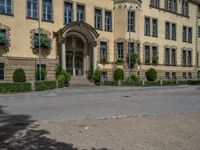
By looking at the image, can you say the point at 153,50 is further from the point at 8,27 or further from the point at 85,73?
the point at 8,27

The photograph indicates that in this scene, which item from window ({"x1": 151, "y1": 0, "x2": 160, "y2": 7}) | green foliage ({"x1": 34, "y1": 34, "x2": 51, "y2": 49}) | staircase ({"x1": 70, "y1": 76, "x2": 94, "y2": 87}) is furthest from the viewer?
window ({"x1": 151, "y1": 0, "x2": 160, "y2": 7})

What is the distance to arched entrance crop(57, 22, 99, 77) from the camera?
104ft

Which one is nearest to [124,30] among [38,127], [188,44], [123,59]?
[123,59]

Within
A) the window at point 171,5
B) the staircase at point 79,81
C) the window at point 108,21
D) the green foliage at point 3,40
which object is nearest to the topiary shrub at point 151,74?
the window at point 108,21

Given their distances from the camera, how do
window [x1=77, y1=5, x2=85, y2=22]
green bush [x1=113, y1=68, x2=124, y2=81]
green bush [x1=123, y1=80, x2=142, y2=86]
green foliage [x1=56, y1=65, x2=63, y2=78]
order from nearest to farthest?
Answer: green foliage [x1=56, y1=65, x2=63, y2=78]
green bush [x1=123, y1=80, x2=142, y2=86]
window [x1=77, y1=5, x2=85, y2=22]
green bush [x1=113, y1=68, x2=124, y2=81]

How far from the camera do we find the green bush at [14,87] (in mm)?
22138

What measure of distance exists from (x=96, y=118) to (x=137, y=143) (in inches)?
146

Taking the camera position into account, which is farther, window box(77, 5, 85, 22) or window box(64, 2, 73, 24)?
window box(77, 5, 85, 22)

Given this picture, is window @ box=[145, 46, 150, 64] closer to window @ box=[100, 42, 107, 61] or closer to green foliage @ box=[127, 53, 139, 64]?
green foliage @ box=[127, 53, 139, 64]

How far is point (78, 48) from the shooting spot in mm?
34594

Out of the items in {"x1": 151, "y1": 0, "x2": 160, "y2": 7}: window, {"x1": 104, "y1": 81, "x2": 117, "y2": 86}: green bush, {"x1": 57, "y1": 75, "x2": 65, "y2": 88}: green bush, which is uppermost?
{"x1": 151, "y1": 0, "x2": 160, "y2": 7}: window

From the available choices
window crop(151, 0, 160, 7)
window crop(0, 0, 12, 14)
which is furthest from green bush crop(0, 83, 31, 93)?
window crop(151, 0, 160, 7)

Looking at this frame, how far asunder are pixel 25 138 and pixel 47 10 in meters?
24.9

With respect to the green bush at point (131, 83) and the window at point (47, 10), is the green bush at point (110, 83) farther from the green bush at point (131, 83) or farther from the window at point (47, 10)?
the window at point (47, 10)
